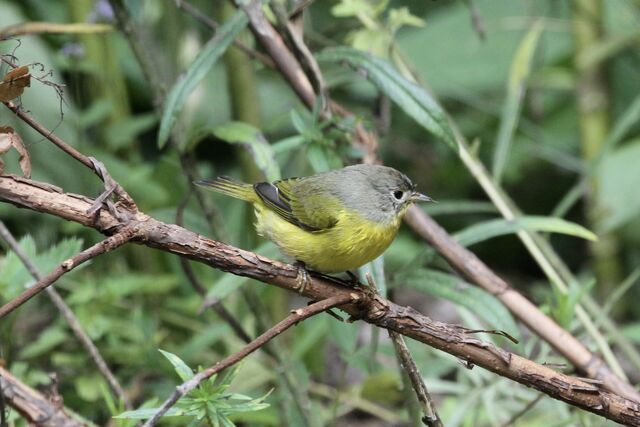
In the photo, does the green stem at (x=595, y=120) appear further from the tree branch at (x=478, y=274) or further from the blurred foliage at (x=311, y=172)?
the tree branch at (x=478, y=274)

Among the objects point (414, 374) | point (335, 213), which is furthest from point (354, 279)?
point (414, 374)

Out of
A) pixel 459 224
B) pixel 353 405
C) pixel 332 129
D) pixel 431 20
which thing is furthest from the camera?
pixel 431 20

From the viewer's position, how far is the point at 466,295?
2697mm

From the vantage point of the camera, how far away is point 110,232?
165 cm

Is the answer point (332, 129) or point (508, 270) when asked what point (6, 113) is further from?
point (508, 270)

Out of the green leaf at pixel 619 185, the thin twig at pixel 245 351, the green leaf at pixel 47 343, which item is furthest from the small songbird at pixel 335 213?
the green leaf at pixel 619 185

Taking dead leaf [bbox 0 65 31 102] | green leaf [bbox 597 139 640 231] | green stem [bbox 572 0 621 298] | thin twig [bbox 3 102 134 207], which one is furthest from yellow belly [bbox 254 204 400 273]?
green stem [bbox 572 0 621 298]

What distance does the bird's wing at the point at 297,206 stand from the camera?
275 centimetres

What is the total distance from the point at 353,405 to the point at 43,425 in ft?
7.71

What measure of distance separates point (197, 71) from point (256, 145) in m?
0.30

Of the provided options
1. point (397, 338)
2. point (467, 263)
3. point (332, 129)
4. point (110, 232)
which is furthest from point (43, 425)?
point (467, 263)

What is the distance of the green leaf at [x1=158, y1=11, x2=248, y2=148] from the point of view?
100 inches

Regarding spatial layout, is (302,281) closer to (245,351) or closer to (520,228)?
(245,351)

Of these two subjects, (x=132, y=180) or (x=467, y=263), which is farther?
(x=132, y=180)
